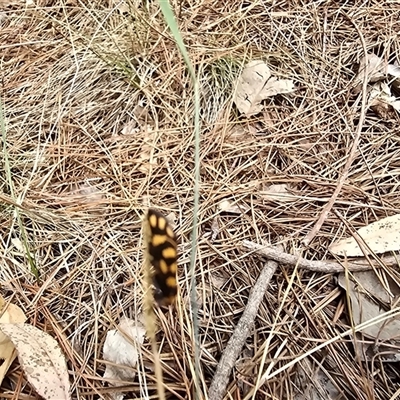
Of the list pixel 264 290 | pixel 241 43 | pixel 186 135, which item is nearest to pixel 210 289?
pixel 264 290

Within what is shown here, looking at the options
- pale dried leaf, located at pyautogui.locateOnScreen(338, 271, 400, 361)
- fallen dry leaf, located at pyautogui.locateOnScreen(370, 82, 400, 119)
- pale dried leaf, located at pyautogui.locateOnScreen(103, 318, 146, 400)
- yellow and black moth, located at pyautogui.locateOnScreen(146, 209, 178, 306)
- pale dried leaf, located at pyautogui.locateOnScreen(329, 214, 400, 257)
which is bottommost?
pale dried leaf, located at pyautogui.locateOnScreen(338, 271, 400, 361)

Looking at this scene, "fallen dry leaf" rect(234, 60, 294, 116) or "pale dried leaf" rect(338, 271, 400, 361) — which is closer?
"pale dried leaf" rect(338, 271, 400, 361)

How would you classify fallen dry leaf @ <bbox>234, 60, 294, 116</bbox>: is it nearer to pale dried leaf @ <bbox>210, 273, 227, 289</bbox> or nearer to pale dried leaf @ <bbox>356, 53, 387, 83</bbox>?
pale dried leaf @ <bbox>356, 53, 387, 83</bbox>

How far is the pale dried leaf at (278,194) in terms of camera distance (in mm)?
1200

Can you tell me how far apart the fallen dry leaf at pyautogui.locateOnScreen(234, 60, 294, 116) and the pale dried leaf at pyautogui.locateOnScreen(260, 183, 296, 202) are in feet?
0.75

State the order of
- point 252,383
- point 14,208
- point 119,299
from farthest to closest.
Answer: point 14,208, point 119,299, point 252,383

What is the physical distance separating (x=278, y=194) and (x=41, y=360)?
596mm

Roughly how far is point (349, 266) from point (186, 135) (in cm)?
50

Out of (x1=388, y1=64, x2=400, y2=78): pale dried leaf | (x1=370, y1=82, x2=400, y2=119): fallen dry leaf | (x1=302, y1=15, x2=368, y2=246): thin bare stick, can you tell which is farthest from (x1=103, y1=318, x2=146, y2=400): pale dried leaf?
(x1=388, y1=64, x2=400, y2=78): pale dried leaf

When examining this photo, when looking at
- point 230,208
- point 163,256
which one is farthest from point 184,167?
point 163,256

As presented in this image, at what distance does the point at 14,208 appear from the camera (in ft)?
3.90

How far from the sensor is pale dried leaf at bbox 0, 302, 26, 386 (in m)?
0.99

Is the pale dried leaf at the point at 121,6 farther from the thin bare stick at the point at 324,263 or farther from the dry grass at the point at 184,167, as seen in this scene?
the thin bare stick at the point at 324,263

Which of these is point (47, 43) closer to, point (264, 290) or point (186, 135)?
point (186, 135)
